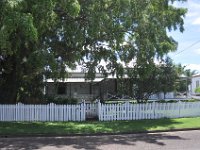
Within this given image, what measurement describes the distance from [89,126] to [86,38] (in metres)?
5.40

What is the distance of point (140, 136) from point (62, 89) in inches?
1177

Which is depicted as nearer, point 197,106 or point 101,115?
point 101,115

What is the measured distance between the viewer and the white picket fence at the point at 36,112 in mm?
22547

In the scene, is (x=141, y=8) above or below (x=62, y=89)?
above

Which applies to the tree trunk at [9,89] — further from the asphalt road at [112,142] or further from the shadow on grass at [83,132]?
the asphalt road at [112,142]

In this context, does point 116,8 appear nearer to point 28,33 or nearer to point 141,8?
point 141,8

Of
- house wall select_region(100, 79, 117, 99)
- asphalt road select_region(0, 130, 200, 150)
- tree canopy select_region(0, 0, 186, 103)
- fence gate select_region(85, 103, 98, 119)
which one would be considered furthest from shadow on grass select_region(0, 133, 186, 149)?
house wall select_region(100, 79, 117, 99)

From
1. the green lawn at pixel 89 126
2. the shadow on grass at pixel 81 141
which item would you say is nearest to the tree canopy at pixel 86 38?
the green lawn at pixel 89 126

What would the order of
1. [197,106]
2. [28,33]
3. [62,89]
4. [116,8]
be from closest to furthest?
[28,33] → [116,8] → [197,106] → [62,89]

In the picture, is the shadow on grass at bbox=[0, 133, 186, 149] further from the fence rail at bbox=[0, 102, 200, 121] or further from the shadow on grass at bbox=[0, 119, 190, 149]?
the fence rail at bbox=[0, 102, 200, 121]

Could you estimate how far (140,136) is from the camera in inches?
710

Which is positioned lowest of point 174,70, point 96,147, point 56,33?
point 96,147

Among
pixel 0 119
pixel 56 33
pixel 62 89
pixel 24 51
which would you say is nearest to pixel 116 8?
pixel 56 33

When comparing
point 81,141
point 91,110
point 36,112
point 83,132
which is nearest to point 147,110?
point 91,110
